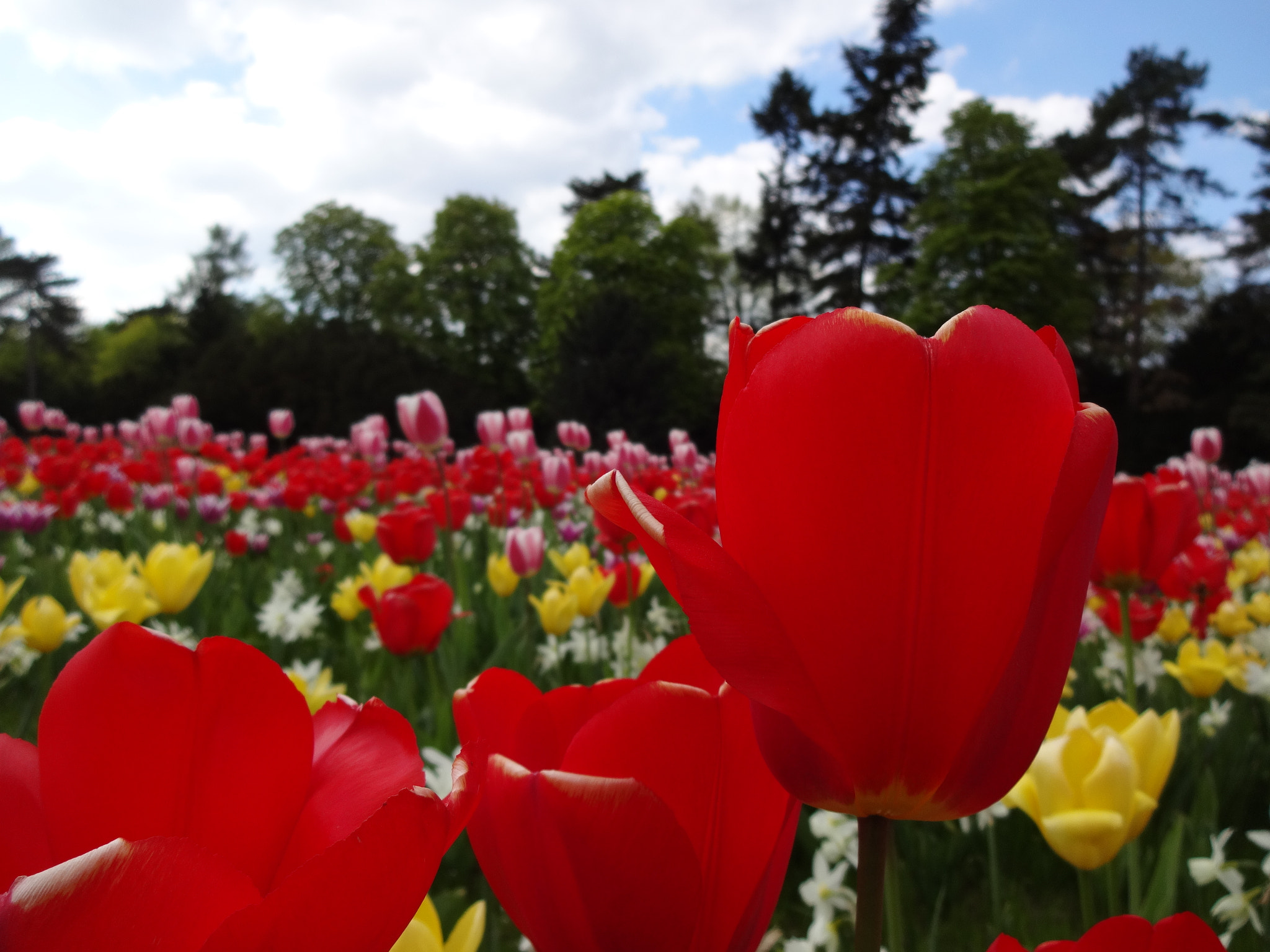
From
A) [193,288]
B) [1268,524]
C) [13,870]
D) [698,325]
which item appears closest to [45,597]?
[13,870]

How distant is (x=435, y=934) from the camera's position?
2.04 ft

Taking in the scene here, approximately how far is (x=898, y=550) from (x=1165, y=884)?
144 centimetres

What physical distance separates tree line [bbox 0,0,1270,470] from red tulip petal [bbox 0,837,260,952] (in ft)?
77.4

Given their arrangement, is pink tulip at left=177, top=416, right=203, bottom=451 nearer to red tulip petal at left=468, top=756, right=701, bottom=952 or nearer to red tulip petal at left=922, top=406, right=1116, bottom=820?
red tulip petal at left=468, top=756, right=701, bottom=952

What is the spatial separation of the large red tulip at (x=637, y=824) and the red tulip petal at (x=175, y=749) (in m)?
0.10

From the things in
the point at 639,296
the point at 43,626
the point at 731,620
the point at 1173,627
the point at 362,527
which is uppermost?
the point at 639,296

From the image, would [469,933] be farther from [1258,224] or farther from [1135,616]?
[1258,224]

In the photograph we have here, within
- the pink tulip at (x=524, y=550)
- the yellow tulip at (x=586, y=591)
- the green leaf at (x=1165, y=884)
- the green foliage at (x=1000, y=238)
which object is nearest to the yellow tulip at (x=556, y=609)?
the yellow tulip at (x=586, y=591)

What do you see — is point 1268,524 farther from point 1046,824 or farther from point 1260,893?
point 1046,824

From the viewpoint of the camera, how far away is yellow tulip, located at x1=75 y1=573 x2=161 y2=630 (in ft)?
7.54

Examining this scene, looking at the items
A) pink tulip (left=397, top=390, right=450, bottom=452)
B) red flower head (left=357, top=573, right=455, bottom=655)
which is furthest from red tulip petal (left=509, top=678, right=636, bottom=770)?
pink tulip (left=397, top=390, right=450, bottom=452)

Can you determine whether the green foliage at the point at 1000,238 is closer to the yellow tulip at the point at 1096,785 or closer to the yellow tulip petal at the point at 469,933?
the yellow tulip at the point at 1096,785

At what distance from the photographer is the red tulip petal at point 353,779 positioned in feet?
1.30

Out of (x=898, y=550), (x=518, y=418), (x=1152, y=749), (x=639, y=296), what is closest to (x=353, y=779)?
(x=898, y=550)
